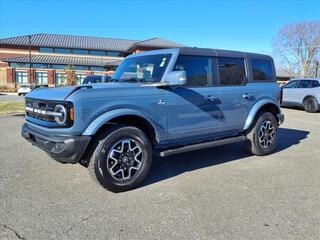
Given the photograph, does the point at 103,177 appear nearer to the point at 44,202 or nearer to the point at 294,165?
the point at 44,202

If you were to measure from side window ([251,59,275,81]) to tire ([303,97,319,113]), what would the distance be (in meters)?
10.8

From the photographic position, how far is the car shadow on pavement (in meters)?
5.64

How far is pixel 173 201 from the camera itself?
4398mm

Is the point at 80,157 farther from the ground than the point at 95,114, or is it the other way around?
the point at 95,114

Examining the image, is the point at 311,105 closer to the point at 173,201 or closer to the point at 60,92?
the point at 173,201

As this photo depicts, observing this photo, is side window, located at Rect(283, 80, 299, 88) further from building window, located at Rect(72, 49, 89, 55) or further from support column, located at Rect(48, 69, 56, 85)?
building window, located at Rect(72, 49, 89, 55)

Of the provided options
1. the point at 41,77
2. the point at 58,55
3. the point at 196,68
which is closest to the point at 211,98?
the point at 196,68

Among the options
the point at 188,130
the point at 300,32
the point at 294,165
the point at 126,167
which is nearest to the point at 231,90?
the point at 188,130

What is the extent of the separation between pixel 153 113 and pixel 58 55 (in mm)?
70224

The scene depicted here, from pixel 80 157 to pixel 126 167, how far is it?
2.23 feet

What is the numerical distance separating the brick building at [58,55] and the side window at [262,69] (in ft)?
174

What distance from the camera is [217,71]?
20.1ft

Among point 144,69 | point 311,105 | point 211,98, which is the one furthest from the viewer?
point 311,105

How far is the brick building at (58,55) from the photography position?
2514 inches
